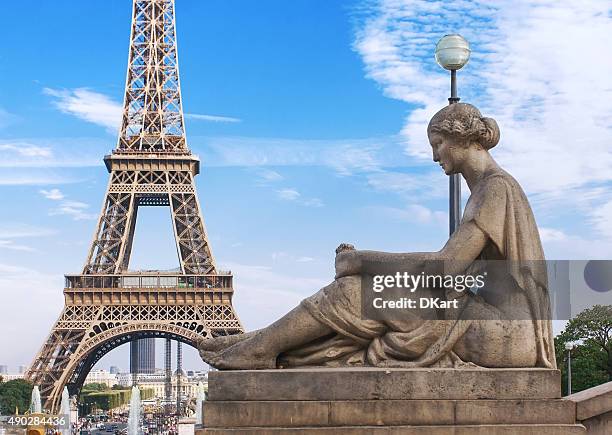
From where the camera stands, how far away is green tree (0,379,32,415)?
185ft

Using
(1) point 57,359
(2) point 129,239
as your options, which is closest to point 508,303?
(1) point 57,359

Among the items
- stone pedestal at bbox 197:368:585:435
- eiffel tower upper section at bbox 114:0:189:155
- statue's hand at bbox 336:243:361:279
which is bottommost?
stone pedestal at bbox 197:368:585:435

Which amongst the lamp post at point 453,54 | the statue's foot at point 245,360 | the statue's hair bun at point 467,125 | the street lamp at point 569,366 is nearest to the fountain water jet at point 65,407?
the street lamp at point 569,366

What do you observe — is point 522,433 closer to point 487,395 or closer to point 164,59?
point 487,395

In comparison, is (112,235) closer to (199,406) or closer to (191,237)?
(191,237)

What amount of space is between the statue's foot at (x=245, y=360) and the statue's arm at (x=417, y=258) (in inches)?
33.5

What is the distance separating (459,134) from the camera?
772 cm

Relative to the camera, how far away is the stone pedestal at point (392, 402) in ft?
22.4

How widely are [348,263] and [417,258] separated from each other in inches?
21.3

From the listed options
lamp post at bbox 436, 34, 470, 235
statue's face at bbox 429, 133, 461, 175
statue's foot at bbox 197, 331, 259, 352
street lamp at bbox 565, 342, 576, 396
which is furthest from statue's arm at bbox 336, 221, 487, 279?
street lamp at bbox 565, 342, 576, 396

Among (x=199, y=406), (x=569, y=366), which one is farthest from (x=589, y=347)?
(x=199, y=406)

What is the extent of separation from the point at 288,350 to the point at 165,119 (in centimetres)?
5042

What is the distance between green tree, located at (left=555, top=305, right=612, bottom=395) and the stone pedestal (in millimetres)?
31471

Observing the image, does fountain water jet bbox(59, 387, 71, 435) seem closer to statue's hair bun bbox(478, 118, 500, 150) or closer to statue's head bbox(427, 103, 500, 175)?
statue's head bbox(427, 103, 500, 175)
